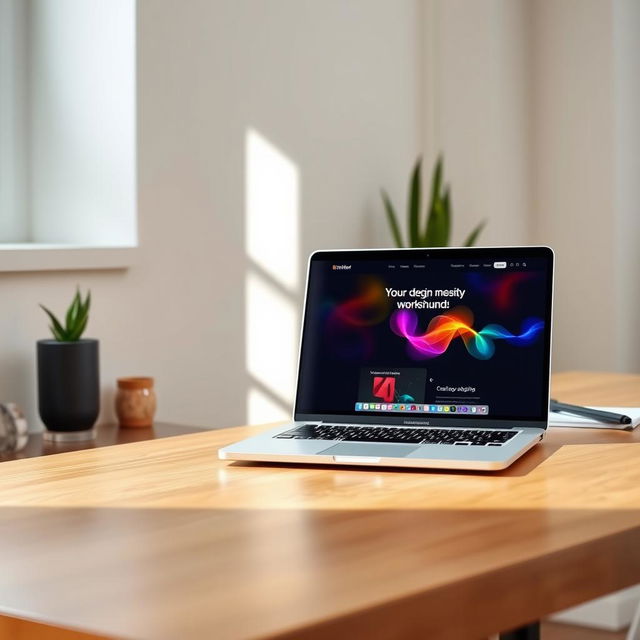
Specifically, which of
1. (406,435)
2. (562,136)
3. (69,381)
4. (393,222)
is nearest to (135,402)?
(69,381)

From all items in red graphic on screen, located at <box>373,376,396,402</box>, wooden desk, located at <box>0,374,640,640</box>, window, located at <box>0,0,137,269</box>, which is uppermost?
window, located at <box>0,0,137,269</box>

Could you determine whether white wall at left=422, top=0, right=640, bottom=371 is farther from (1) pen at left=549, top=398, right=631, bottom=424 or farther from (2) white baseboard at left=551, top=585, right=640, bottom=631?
(1) pen at left=549, top=398, right=631, bottom=424

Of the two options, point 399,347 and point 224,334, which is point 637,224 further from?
point 399,347

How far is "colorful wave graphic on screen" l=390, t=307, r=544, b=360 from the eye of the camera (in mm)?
1429

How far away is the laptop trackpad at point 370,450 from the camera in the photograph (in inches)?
49.3

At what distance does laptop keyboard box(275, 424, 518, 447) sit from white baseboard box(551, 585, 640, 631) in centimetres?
213

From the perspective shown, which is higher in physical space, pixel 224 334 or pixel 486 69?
pixel 486 69

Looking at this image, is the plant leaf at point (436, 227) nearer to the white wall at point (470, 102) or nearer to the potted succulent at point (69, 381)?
the white wall at point (470, 102)

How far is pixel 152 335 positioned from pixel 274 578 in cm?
237

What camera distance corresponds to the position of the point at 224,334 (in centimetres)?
338

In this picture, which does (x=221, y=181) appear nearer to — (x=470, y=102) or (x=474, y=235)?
(x=474, y=235)

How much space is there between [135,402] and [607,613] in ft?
4.98

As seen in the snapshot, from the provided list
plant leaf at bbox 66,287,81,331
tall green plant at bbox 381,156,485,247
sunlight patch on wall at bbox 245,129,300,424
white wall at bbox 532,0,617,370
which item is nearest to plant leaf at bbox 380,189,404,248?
tall green plant at bbox 381,156,485,247

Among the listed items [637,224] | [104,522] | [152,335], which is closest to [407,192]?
[637,224]
